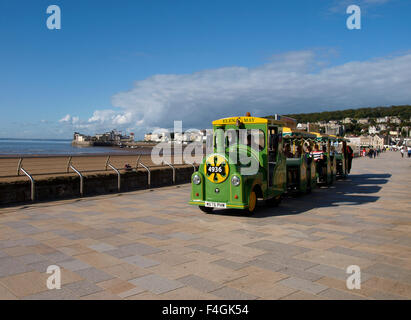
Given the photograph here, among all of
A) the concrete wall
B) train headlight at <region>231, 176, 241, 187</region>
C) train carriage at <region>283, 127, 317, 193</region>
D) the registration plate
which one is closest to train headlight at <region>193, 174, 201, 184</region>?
the registration plate

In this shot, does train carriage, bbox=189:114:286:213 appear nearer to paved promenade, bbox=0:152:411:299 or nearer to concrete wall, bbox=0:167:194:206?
paved promenade, bbox=0:152:411:299

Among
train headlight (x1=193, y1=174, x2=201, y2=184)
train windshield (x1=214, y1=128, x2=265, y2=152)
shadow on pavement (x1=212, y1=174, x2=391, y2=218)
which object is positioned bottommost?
shadow on pavement (x1=212, y1=174, x2=391, y2=218)

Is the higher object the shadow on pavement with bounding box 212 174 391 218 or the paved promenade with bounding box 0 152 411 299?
the paved promenade with bounding box 0 152 411 299

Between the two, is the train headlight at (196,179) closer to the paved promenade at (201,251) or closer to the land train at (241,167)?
the land train at (241,167)

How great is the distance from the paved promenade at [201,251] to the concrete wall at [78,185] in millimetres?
990

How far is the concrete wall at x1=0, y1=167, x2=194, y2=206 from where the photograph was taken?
11148 millimetres

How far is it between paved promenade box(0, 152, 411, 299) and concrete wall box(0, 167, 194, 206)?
3.25 ft

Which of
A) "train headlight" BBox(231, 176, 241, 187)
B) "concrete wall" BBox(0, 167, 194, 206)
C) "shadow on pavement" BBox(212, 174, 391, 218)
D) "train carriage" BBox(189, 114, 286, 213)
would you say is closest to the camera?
"train headlight" BBox(231, 176, 241, 187)

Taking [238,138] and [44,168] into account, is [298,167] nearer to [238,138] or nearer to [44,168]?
[238,138]

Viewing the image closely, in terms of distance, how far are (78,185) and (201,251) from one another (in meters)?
8.12

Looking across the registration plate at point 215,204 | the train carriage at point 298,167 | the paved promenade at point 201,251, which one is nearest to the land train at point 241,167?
the registration plate at point 215,204

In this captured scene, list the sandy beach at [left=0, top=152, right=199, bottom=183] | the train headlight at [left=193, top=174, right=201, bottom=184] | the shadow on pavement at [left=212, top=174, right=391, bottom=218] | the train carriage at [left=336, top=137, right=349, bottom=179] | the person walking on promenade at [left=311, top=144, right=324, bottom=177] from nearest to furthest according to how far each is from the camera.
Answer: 1. the train headlight at [left=193, top=174, right=201, bottom=184]
2. the shadow on pavement at [left=212, top=174, right=391, bottom=218]
3. the sandy beach at [left=0, top=152, right=199, bottom=183]
4. the person walking on promenade at [left=311, top=144, right=324, bottom=177]
5. the train carriage at [left=336, top=137, right=349, bottom=179]

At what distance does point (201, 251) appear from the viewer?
641 centimetres
